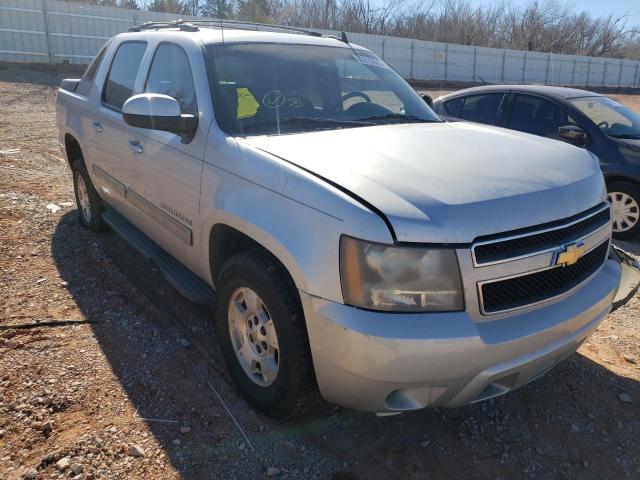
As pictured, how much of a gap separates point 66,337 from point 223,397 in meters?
1.24

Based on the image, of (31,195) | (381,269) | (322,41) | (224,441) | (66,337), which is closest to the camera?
(381,269)

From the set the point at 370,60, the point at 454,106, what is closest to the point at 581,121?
the point at 454,106

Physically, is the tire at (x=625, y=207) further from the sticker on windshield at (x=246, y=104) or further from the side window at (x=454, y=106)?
the sticker on windshield at (x=246, y=104)

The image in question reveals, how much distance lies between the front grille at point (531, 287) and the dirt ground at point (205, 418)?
85cm

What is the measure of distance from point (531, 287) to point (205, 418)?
67.4 inches

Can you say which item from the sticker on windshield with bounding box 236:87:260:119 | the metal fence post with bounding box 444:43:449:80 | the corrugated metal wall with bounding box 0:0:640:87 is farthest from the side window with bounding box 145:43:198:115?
the metal fence post with bounding box 444:43:449:80

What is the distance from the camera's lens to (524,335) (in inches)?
83.7

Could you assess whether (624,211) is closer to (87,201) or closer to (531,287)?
(531,287)

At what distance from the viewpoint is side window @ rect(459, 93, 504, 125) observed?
6946 mm

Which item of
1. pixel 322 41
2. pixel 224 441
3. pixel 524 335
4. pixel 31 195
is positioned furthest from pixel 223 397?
pixel 31 195

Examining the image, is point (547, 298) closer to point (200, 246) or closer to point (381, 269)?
point (381, 269)

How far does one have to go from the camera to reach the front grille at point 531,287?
2.11m

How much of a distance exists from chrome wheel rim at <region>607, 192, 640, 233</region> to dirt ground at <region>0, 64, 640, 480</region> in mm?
2148

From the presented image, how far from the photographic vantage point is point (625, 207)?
5.86 m
